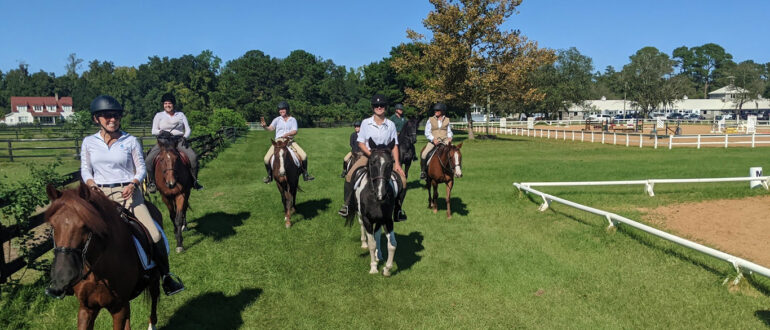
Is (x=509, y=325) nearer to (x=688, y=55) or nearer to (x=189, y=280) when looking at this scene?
(x=189, y=280)

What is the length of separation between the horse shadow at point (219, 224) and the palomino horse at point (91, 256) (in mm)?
5410

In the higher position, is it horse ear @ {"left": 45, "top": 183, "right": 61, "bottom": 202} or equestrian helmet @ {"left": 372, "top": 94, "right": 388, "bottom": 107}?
equestrian helmet @ {"left": 372, "top": 94, "right": 388, "bottom": 107}

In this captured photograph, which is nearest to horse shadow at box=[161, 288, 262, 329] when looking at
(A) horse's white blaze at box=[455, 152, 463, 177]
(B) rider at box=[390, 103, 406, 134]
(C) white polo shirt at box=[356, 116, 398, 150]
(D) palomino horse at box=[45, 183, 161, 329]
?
(D) palomino horse at box=[45, 183, 161, 329]

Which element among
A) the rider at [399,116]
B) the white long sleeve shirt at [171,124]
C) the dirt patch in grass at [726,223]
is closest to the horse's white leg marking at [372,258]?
the white long sleeve shirt at [171,124]

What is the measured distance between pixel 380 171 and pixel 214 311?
Answer: 10.2 feet

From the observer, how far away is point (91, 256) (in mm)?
3844

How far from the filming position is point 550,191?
15344 millimetres

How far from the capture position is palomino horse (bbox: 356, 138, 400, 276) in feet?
22.4

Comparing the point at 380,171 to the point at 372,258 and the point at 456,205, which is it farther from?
the point at 456,205

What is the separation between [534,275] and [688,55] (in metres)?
205

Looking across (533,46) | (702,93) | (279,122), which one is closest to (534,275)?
(279,122)

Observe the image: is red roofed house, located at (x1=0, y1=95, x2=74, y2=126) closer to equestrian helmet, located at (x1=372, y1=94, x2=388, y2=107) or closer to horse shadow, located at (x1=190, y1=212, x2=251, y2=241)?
horse shadow, located at (x1=190, y1=212, x2=251, y2=241)

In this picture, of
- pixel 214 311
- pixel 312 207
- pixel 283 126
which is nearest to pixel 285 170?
pixel 283 126

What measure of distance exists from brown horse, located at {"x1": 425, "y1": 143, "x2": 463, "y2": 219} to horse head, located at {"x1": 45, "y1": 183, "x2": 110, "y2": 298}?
8511mm
